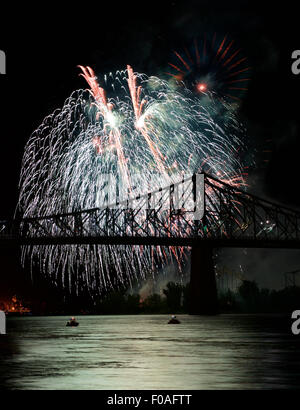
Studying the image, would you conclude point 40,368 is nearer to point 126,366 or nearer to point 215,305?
point 126,366

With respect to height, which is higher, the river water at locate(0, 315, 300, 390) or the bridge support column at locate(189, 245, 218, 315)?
the bridge support column at locate(189, 245, 218, 315)

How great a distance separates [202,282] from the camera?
9988cm

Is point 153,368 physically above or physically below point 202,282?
below

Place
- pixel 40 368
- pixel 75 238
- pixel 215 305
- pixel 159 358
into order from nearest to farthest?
pixel 40 368
pixel 159 358
pixel 75 238
pixel 215 305

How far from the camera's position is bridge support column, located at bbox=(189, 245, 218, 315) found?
328 feet

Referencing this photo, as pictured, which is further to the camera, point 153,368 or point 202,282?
point 202,282

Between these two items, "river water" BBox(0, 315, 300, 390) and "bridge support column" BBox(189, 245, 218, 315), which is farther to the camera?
"bridge support column" BBox(189, 245, 218, 315)

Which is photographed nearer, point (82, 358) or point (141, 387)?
point (141, 387)

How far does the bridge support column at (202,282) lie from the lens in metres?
99.9

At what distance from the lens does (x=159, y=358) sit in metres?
31.2

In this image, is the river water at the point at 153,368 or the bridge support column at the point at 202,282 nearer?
the river water at the point at 153,368
